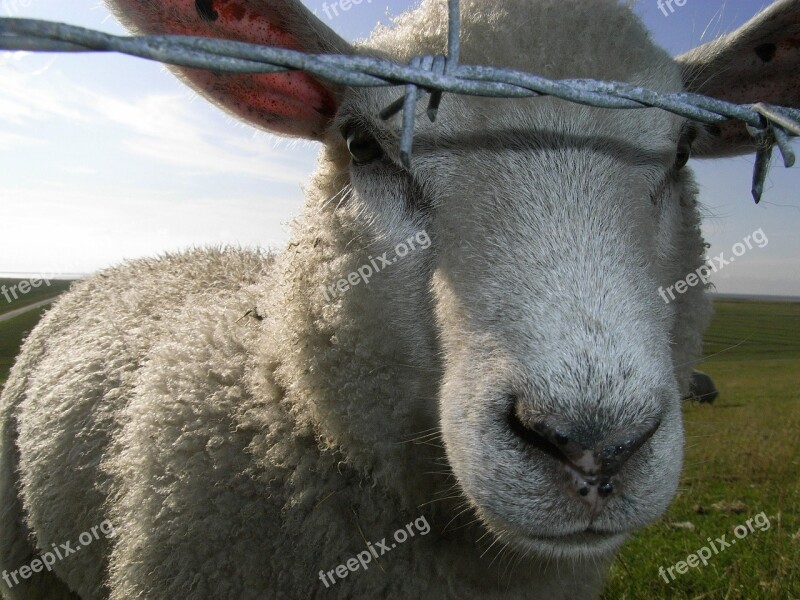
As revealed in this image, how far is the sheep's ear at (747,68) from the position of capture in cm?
222

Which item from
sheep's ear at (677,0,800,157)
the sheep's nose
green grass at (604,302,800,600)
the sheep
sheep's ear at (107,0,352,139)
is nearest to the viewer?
the sheep's nose

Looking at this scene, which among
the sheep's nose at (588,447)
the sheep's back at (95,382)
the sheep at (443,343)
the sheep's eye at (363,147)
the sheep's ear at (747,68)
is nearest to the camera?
the sheep's nose at (588,447)

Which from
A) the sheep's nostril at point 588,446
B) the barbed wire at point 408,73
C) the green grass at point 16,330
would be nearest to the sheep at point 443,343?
the sheep's nostril at point 588,446

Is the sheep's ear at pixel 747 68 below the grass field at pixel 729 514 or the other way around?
the other way around

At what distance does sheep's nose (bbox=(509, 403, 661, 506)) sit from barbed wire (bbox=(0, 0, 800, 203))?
706 mm

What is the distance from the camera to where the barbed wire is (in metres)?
1.02

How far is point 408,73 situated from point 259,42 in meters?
0.95

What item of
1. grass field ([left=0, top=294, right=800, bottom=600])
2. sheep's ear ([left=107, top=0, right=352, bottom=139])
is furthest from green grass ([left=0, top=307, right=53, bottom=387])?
sheep's ear ([left=107, top=0, right=352, bottom=139])

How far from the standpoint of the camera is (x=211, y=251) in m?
4.36

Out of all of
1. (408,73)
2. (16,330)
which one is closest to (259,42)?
(408,73)

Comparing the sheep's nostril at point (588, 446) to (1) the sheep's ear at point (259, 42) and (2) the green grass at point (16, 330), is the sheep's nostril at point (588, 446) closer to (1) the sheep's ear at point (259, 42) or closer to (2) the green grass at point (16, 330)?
(1) the sheep's ear at point (259, 42)

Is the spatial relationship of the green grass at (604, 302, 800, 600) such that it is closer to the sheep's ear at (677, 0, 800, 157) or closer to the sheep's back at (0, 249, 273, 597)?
the sheep's ear at (677, 0, 800, 157)

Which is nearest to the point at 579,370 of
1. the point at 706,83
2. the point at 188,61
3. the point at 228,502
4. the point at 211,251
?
the point at 188,61

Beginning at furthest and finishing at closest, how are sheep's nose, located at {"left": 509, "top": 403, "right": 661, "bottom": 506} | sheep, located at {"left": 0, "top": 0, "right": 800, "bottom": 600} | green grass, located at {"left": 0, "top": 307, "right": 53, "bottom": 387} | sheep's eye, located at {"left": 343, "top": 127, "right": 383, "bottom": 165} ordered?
1. green grass, located at {"left": 0, "top": 307, "right": 53, "bottom": 387}
2. sheep's eye, located at {"left": 343, "top": 127, "right": 383, "bottom": 165}
3. sheep, located at {"left": 0, "top": 0, "right": 800, "bottom": 600}
4. sheep's nose, located at {"left": 509, "top": 403, "right": 661, "bottom": 506}
